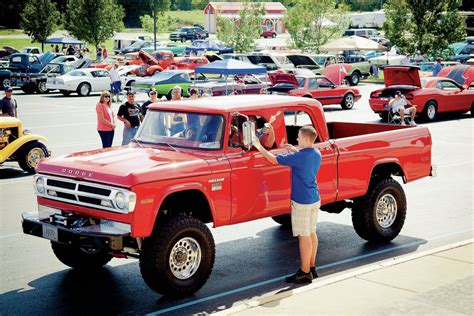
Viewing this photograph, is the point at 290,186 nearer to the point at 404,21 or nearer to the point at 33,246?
the point at 33,246

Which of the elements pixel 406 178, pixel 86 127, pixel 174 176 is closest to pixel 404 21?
pixel 86 127

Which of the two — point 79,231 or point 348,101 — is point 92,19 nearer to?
point 348,101

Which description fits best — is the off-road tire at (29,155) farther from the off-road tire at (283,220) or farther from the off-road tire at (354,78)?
the off-road tire at (354,78)

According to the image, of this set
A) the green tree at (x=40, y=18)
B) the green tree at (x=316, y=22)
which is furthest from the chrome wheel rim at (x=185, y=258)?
the green tree at (x=40, y=18)

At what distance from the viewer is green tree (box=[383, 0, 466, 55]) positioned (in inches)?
1887

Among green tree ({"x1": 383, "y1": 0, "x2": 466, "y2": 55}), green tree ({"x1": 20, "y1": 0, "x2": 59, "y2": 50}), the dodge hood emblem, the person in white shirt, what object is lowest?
the person in white shirt

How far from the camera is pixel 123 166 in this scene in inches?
332

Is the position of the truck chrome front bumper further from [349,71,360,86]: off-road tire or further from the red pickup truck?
[349,71,360,86]: off-road tire

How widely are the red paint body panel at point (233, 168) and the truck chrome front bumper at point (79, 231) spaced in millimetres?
104

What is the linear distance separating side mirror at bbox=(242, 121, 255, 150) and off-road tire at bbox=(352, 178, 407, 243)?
2.49 m

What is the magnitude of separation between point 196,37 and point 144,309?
87962 mm

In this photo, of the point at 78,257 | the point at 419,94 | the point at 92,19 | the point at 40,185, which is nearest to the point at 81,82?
the point at 419,94

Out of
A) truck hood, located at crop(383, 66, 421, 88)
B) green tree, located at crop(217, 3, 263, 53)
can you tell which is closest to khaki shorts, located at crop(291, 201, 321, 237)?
truck hood, located at crop(383, 66, 421, 88)

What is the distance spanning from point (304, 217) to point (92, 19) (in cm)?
5316
